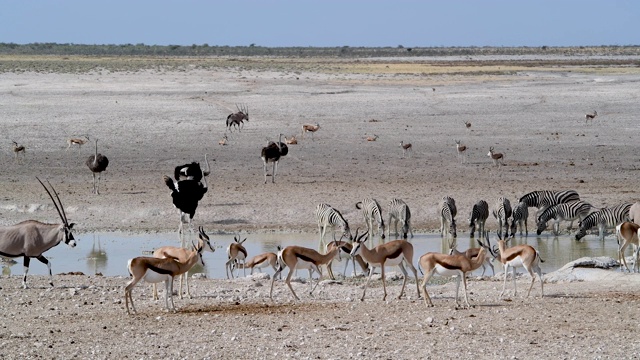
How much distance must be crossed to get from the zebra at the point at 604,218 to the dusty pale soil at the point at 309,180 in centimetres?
230

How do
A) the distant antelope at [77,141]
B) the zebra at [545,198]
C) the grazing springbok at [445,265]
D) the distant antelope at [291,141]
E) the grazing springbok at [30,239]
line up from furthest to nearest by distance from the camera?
the distant antelope at [291,141] < the distant antelope at [77,141] < the zebra at [545,198] < the grazing springbok at [30,239] < the grazing springbok at [445,265]

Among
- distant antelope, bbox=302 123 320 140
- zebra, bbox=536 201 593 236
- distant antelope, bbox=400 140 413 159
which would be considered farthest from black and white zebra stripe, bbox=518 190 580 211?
distant antelope, bbox=302 123 320 140

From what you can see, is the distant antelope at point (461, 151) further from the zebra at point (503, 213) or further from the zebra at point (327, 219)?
the zebra at point (327, 219)

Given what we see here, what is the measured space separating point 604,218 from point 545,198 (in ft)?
5.82

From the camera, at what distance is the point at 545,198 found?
2111cm

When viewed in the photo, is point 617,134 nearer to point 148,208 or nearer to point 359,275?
point 148,208

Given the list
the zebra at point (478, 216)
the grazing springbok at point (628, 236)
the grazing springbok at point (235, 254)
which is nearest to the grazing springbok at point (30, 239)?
the grazing springbok at point (235, 254)

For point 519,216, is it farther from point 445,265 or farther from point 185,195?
point 445,265

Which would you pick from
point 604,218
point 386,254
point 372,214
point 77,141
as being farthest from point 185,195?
point 77,141

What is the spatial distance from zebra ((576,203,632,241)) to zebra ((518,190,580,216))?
4.66 feet

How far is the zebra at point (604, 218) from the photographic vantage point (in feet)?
64.0

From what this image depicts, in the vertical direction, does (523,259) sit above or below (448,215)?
below

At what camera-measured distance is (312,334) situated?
10523mm

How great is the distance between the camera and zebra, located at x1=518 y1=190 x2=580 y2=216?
2105 centimetres
